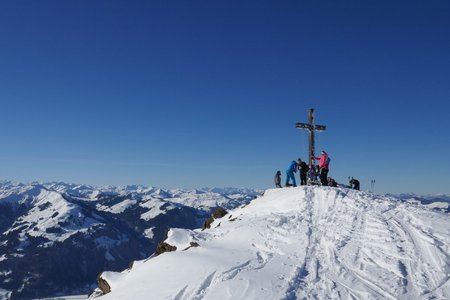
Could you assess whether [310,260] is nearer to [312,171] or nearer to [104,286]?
[104,286]

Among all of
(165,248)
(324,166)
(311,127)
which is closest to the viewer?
(165,248)

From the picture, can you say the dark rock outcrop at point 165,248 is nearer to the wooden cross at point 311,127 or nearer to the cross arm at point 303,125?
the wooden cross at point 311,127

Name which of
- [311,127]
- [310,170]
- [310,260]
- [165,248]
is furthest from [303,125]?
[310,260]

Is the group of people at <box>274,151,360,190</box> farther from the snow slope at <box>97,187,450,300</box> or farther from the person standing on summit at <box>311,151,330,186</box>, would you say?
the snow slope at <box>97,187,450,300</box>

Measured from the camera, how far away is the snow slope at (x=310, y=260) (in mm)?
12828

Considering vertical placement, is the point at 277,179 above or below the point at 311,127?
below

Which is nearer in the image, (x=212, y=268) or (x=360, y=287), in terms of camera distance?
(x=360, y=287)

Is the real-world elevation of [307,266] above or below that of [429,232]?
below

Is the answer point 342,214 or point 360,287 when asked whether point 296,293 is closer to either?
point 360,287

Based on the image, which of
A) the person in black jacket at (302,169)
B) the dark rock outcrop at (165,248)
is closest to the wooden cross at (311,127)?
the person in black jacket at (302,169)

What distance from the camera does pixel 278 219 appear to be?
22.4 meters

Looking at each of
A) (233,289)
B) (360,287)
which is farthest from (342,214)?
(233,289)

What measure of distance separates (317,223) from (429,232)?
542cm

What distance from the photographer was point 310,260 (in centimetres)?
1545
